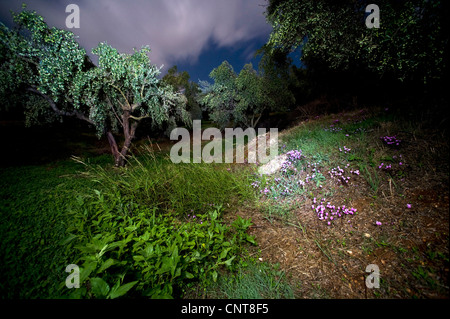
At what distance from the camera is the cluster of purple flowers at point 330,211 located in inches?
120

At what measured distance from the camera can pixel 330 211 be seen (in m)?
3.28

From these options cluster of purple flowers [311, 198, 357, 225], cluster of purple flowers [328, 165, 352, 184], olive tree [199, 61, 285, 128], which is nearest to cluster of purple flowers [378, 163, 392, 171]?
cluster of purple flowers [328, 165, 352, 184]

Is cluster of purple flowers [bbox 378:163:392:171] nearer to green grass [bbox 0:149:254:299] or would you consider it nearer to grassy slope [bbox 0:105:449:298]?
grassy slope [bbox 0:105:449:298]

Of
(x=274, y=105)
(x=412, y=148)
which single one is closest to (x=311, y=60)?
(x=274, y=105)

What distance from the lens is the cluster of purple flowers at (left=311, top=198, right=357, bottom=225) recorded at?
3.05m

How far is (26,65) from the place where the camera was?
759 centimetres

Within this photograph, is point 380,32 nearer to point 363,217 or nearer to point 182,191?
point 363,217

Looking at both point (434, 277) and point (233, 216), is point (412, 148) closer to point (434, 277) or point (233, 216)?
point (434, 277)

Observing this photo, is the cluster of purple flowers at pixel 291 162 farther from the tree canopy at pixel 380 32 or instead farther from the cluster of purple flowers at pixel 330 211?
the tree canopy at pixel 380 32

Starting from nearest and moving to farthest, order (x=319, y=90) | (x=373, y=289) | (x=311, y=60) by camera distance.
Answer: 1. (x=373, y=289)
2. (x=311, y=60)
3. (x=319, y=90)

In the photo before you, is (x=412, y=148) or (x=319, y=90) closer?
(x=412, y=148)

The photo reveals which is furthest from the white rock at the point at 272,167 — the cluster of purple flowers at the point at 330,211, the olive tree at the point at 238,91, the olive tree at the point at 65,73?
the olive tree at the point at 238,91

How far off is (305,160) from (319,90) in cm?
1859
